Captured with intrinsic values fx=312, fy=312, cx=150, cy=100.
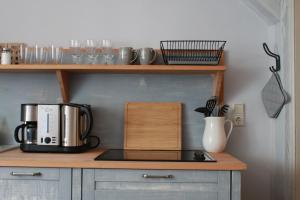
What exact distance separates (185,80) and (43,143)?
961 millimetres

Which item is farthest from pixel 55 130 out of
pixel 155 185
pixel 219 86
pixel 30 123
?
pixel 219 86

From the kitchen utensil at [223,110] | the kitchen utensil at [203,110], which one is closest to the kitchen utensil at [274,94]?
the kitchen utensil at [223,110]

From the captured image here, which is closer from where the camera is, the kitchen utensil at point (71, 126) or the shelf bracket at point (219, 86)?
the kitchen utensil at point (71, 126)

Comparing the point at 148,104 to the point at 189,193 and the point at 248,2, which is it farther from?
the point at 248,2

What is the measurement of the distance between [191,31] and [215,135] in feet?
2.31

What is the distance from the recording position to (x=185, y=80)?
205 centimetres

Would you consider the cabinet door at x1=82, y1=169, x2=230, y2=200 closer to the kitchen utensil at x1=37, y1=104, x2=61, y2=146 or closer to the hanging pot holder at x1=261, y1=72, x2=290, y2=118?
the kitchen utensil at x1=37, y1=104, x2=61, y2=146

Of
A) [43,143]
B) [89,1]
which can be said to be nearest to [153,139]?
[43,143]

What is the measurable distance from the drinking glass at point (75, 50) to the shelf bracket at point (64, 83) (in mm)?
113

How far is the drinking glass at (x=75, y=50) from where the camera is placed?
194 centimetres

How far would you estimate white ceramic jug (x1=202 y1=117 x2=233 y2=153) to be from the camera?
1867 mm

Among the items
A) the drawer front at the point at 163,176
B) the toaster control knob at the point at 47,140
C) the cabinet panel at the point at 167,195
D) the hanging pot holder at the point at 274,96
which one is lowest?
the cabinet panel at the point at 167,195

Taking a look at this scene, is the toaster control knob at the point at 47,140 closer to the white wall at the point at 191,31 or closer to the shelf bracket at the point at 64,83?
the shelf bracket at the point at 64,83

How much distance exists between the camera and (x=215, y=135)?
1.87 m
